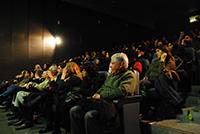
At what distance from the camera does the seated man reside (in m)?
2.38

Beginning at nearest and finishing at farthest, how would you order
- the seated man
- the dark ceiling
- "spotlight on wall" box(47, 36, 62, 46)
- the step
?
the seated man < the step < the dark ceiling < "spotlight on wall" box(47, 36, 62, 46)

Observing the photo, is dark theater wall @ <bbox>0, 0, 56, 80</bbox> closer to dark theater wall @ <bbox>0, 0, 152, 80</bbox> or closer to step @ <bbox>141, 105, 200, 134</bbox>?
dark theater wall @ <bbox>0, 0, 152, 80</bbox>

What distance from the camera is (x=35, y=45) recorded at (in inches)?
366

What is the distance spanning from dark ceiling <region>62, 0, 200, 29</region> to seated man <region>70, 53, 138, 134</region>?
6067 mm

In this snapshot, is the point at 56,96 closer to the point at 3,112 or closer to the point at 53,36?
the point at 3,112

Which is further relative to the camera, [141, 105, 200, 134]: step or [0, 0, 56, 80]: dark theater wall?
[0, 0, 56, 80]: dark theater wall

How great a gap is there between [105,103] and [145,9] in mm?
7540

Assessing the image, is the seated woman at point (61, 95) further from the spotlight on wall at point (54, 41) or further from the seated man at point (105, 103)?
the spotlight on wall at point (54, 41)

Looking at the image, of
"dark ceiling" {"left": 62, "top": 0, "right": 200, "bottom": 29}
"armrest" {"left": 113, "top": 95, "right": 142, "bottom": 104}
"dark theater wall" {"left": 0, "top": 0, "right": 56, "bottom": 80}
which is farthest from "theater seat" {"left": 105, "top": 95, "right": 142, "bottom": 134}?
"dark theater wall" {"left": 0, "top": 0, "right": 56, "bottom": 80}

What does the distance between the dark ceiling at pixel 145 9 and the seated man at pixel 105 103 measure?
6067 mm

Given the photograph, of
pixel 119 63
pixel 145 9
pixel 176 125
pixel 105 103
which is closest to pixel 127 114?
pixel 105 103

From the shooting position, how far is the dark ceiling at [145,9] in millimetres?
8419

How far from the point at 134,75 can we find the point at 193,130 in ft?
2.73

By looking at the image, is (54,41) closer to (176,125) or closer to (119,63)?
(119,63)
